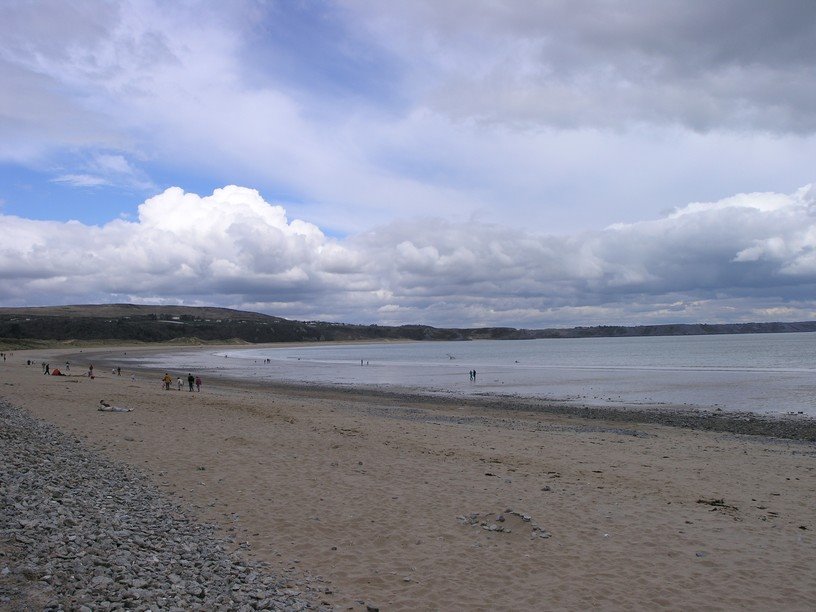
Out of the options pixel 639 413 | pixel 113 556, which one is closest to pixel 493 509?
pixel 113 556

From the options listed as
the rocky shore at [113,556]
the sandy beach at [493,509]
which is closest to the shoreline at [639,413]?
the sandy beach at [493,509]

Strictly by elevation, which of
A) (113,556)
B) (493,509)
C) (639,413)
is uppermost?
(113,556)

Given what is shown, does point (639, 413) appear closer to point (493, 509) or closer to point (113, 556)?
point (493, 509)

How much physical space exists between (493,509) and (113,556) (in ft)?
→ 18.7

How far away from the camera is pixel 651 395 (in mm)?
34625

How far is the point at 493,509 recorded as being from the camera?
947 centimetres

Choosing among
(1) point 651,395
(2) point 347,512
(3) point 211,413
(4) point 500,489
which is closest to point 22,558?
(2) point 347,512

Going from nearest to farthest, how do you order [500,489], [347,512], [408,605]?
[408,605] → [347,512] → [500,489]

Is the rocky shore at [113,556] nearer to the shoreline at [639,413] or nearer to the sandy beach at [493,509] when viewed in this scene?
the sandy beach at [493,509]

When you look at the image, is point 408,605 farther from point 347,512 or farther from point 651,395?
point 651,395

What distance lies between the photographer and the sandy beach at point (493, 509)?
22.2 ft

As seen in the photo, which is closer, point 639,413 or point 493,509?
point 493,509

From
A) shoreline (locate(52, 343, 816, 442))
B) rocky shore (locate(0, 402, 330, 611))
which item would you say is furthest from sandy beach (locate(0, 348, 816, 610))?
shoreline (locate(52, 343, 816, 442))

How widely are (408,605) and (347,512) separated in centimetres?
308
